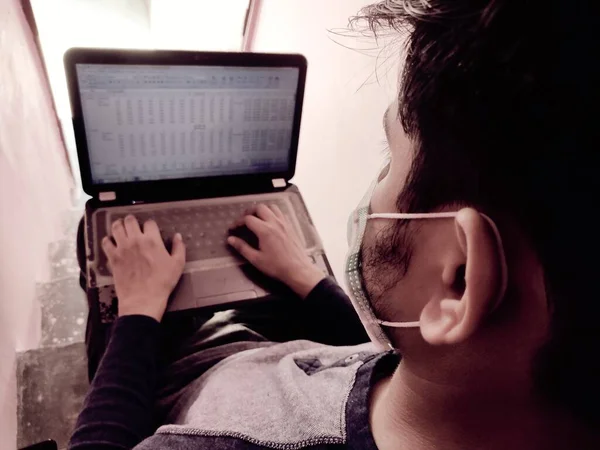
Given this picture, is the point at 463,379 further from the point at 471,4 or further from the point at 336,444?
the point at 471,4

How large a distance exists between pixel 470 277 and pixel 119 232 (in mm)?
637

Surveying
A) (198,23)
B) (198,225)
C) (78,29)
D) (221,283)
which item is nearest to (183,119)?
(198,225)

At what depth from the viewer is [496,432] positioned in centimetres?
40

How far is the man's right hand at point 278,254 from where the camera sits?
824mm

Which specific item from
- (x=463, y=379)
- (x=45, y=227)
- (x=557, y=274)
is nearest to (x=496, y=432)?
(x=463, y=379)

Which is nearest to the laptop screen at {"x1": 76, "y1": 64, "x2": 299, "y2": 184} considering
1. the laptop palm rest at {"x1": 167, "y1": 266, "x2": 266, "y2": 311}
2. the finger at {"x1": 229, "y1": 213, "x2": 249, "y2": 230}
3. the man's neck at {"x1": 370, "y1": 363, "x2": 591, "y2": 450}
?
the finger at {"x1": 229, "y1": 213, "x2": 249, "y2": 230}

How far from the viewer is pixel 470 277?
0.33 meters

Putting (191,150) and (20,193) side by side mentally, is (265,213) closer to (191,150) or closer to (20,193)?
(191,150)

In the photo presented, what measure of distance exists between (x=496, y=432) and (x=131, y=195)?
2.36 ft

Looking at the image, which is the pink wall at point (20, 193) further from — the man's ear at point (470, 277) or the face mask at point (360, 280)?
the man's ear at point (470, 277)

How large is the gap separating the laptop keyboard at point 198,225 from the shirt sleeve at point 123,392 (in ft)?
0.58

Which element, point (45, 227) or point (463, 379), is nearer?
point (463, 379)

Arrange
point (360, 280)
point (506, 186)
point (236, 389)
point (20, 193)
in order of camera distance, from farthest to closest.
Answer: point (20, 193), point (236, 389), point (360, 280), point (506, 186)

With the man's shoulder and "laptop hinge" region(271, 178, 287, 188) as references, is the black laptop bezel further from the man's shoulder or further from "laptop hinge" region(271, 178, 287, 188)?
the man's shoulder
